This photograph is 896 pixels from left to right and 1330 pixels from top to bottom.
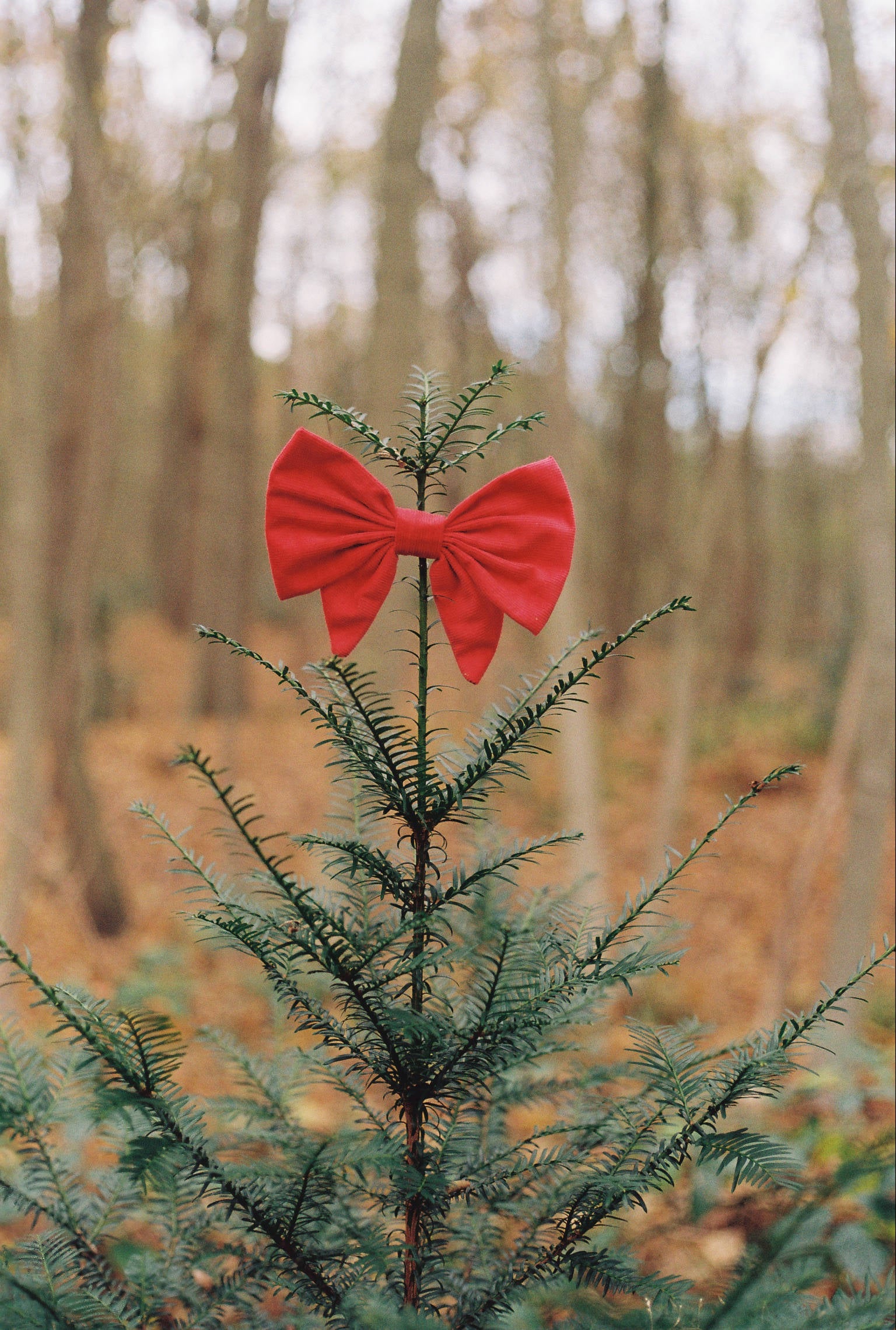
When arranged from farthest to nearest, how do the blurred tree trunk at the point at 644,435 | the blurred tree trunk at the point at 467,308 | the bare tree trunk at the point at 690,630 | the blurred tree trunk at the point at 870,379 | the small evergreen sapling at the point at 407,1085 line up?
the blurred tree trunk at the point at 467,308
the blurred tree trunk at the point at 644,435
the bare tree trunk at the point at 690,630
the blurred tree trunk at the point at 870,379
the small evergreen sapling at the point at 407,1085

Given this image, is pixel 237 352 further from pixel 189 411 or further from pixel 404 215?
pixel 189 411

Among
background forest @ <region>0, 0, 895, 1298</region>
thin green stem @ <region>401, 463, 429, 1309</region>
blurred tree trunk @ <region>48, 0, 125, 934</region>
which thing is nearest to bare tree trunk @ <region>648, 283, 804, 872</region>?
background forest @ <region>0, 0, 895, 1298</region>

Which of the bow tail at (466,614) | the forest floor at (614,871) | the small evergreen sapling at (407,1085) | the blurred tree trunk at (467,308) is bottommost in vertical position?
the forest floor at (614,871)

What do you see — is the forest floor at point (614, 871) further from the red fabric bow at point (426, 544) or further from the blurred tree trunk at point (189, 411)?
the blurred tree trunk at point (189, 411)

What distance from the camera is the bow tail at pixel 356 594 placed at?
3.34ft

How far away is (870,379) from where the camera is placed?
275 cm

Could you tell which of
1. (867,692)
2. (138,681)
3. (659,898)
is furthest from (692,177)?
(659,898)

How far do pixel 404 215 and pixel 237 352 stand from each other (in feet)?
9.36

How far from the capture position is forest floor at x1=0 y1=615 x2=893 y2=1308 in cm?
404

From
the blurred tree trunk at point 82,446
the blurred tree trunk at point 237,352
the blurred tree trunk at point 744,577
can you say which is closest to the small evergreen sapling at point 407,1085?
the blurred tree trunk at point 82,446

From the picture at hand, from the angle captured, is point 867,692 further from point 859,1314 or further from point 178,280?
point 178,280

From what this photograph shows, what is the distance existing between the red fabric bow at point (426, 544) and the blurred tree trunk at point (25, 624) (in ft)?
11.0

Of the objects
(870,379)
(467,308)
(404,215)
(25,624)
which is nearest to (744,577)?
(467,308)

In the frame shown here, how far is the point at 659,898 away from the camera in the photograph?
Answer: 1070 millimetres
